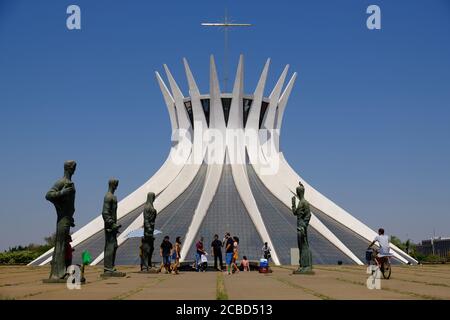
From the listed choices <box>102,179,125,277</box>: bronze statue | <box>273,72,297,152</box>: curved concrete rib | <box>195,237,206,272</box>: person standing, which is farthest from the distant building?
<box>102,179,125,277</box>: bronze statue

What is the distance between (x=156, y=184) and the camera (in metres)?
39.9

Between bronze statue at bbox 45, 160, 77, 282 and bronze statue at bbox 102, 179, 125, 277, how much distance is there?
9.61ft

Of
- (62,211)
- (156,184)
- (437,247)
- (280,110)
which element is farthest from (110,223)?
(437,247)

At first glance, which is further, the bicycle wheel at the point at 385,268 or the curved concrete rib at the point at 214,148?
the curved concrete rib at the point at 214,148

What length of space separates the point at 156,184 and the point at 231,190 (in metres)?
5.76

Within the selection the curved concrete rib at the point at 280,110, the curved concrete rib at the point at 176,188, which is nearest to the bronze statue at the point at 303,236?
the curved concrete rib at the point at 176,188

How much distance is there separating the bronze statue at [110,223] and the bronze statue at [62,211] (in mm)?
2930

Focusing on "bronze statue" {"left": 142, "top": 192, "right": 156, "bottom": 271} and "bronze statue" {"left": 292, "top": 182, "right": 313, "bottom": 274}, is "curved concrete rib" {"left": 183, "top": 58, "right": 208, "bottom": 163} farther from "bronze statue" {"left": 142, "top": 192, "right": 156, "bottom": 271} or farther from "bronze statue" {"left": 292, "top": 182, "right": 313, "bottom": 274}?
"bronze statue" {"left": 292, "top": 182, "right": 313, "bottom": 274}

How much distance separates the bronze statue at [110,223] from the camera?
53.6 feet

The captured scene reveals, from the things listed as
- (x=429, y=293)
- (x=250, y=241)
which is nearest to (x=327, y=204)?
(x=250, y=241)

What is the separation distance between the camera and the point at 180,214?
3528cm

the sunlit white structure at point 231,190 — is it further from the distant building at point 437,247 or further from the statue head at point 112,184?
the distant building at point 437,247

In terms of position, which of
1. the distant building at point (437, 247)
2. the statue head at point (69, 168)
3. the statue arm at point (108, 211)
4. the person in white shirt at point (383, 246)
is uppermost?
the statue head at point (69, 168)
